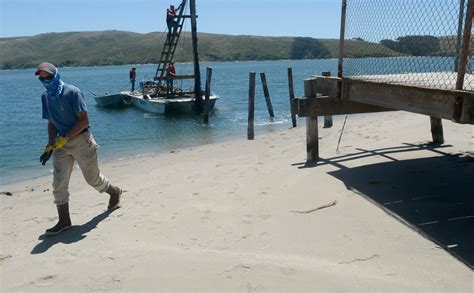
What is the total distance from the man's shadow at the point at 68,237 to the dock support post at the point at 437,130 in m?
5.87

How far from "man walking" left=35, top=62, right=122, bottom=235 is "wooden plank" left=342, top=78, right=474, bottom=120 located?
137 inches

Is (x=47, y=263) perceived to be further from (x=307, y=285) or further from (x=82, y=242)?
(x=307, y=285)

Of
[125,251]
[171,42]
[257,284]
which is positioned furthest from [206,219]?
[171,42]

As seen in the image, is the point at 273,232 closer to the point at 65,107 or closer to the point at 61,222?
the point at 61,222

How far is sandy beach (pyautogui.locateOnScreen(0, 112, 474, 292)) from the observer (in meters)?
3.99

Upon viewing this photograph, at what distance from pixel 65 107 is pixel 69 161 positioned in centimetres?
64

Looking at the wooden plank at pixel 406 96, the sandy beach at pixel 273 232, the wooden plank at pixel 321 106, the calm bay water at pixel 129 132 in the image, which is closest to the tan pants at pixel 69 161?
the sandy beach at pixel 273 232

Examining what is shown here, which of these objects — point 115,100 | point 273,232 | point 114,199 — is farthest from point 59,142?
point 115,100

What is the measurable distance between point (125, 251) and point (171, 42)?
20.5m

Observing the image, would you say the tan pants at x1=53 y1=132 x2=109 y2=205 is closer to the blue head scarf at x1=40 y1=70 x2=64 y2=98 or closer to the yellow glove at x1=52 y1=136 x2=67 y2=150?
the yellow glove at x1=52 y1=136 x2=67 y2=150

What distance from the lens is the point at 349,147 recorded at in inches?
354

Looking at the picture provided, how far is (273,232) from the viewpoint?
4.93m

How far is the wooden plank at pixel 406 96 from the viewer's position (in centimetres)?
446

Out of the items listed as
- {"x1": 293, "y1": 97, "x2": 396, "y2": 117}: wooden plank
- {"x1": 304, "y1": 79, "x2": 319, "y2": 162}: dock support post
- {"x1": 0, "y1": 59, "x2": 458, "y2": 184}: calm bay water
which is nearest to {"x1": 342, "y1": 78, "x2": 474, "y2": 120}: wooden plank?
{"x1": 293, "y1": 97, "x2": 396, "y2": 117}: wooden plank
